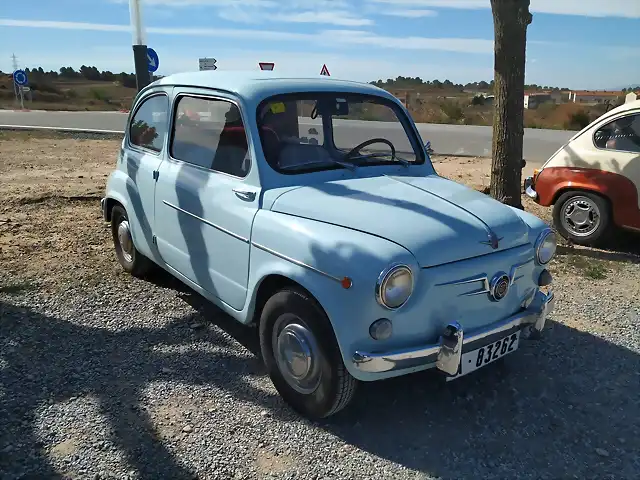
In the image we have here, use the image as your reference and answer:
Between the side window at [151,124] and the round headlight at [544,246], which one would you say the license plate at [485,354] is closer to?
the round headlight at [544,246]

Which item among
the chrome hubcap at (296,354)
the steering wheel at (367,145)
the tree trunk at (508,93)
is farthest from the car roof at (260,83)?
the tree trunk at (508,93)

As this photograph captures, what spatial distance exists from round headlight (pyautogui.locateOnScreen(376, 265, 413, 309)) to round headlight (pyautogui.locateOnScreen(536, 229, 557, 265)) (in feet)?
3.65

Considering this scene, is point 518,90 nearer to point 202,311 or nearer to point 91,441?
point 202,311

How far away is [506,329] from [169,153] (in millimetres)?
2804

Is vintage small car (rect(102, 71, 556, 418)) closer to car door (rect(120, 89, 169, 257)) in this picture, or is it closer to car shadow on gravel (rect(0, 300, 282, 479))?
car door (rect(120, 89, 169, 257))

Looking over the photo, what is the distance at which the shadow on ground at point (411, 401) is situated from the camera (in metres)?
2.90

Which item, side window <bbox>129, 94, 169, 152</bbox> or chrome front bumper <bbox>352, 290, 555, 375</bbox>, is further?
side window <bbox>129, 94, 169, 152</bbox>

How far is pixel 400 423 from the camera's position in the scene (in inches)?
126

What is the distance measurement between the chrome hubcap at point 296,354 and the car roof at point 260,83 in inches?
60.0

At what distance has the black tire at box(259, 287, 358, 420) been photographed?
115 inches

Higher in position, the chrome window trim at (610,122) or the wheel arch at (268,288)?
the chrome window trim at (610,122)

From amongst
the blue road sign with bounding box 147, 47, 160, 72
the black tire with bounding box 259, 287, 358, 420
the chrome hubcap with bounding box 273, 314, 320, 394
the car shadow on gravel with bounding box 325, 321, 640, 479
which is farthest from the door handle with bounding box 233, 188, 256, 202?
the blue road sign with bounding box 147, 47, 160, 72

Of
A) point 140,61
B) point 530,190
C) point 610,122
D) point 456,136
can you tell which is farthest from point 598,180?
point 456,136

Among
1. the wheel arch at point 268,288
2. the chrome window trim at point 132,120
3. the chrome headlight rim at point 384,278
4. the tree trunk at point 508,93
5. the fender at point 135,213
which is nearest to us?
the chrome headlight rim at point 384,278
